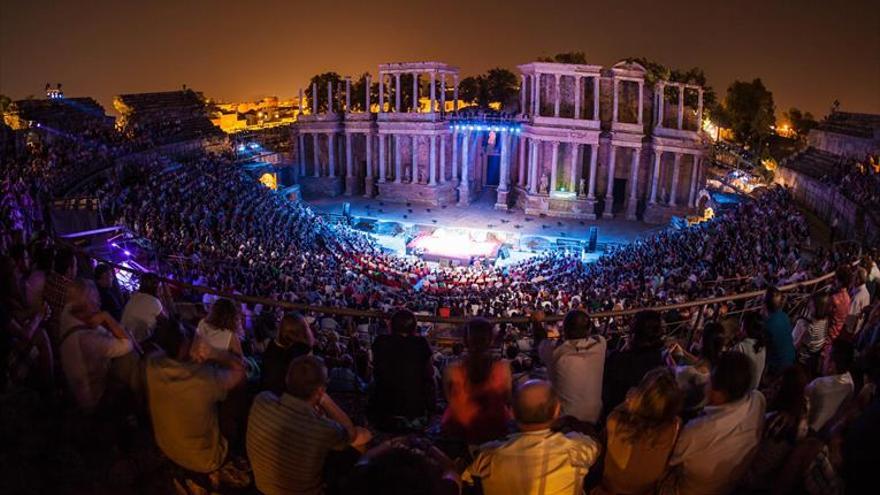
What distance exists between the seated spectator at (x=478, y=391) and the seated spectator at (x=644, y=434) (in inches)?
40.8

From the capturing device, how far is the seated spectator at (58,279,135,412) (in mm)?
5938

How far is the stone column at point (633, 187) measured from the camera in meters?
42.8

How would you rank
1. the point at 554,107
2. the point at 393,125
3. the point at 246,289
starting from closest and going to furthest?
1. the point at 246,289
2. the point at 554,107
3. the point at 393,125

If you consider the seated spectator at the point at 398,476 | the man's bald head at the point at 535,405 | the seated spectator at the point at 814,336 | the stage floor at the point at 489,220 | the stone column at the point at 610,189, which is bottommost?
the stage floor at the point at 489,220

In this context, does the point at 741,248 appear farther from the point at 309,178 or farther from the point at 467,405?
the point at 309,178

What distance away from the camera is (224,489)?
5.94 m

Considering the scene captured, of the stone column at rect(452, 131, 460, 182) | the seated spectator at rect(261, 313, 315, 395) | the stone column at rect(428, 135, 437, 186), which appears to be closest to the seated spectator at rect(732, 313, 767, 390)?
the seated spectator at rect(261, 313, 315, 395)

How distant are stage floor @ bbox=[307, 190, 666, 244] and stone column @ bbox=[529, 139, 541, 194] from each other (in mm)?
2127

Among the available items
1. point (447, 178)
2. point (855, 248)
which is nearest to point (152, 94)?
point (447, 178)

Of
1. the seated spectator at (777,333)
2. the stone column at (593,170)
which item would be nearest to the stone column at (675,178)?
the stone column at (593,170)

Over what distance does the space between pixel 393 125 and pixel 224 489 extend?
43872 millimetres

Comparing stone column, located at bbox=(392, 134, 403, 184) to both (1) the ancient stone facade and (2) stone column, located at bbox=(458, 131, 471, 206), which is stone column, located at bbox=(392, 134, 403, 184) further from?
(2) stone column, located at bbox=(458, 131, 471, 206)

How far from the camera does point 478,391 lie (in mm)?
5680

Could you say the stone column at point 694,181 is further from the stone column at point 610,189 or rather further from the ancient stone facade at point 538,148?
the stone column at point 610,189
